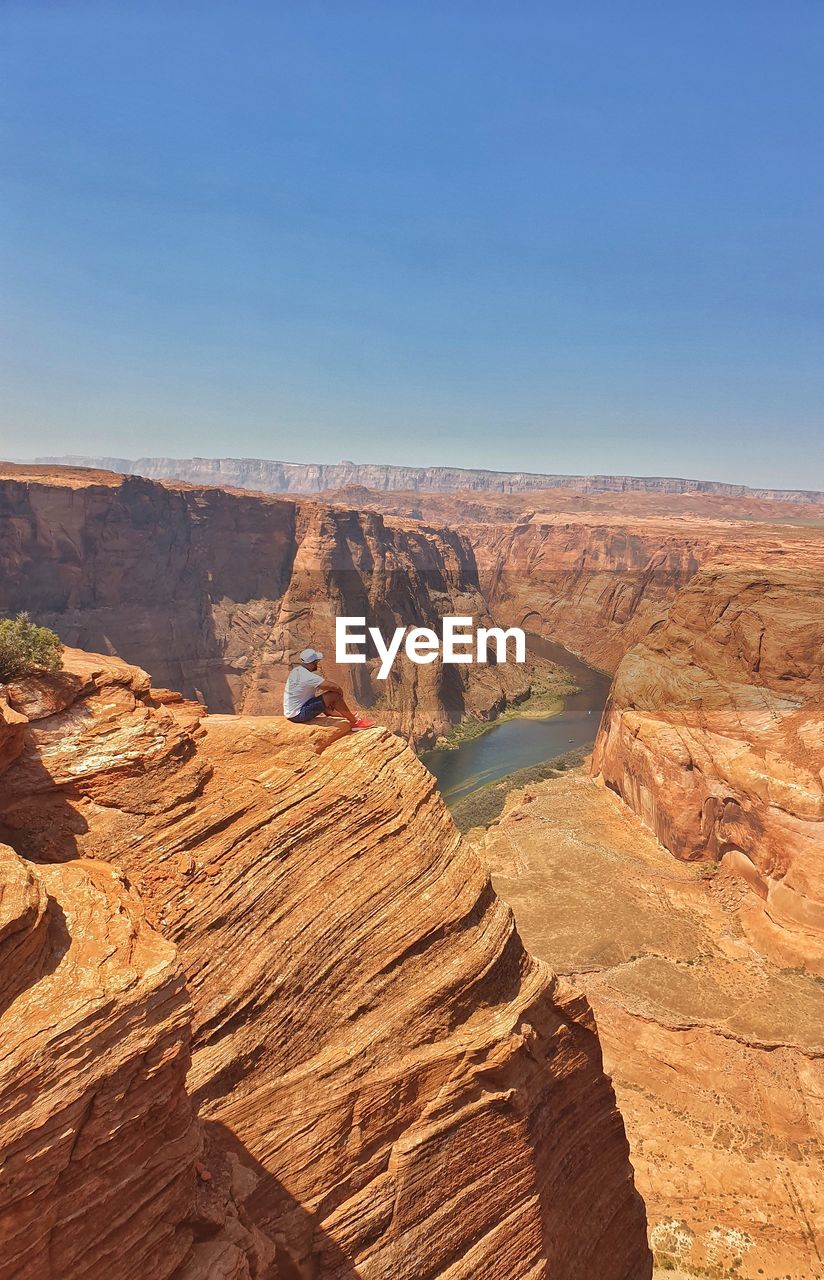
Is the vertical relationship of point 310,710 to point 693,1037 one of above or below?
above

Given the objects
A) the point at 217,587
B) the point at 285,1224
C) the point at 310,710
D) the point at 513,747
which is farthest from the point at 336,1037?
the point at 217,587

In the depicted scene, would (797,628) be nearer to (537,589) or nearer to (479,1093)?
(479,1093)

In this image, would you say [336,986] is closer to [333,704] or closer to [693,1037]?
[333,704]

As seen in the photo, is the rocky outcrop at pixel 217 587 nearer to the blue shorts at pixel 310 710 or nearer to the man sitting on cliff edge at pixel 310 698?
the man sitting on cliff edge at pixel 310 698

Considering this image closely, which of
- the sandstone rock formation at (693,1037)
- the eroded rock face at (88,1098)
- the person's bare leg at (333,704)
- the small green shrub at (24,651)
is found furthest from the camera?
the sandstone rock formation at (693,1037)

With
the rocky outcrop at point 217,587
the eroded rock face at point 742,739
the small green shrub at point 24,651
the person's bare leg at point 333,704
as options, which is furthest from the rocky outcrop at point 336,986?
the rocky outcrop at point 217,587

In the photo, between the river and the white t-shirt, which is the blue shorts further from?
the river

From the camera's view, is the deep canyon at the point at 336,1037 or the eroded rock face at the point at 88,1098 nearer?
the eroded rock face at the point at 88,1098
